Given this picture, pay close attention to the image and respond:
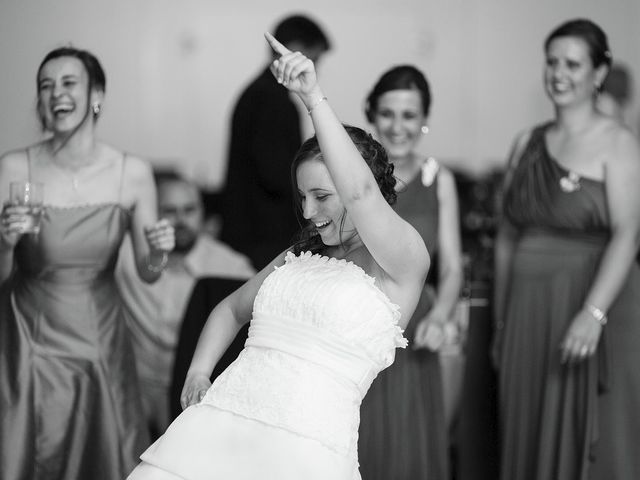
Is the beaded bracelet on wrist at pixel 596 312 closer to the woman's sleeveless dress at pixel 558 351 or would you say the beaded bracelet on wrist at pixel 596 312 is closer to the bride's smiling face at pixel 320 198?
the woman's sleeveless dress at pixel 558 351

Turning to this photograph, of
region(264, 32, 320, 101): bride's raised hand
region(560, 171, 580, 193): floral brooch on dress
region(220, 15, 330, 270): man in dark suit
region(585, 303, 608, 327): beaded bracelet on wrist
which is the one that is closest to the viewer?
region(264, 32, 320, 101): bride's raised hand

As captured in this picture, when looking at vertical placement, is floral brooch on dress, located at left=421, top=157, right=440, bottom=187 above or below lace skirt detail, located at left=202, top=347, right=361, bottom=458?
above

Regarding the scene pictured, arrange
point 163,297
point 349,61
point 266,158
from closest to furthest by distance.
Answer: point 266,158 < point 163,297 < point 349,61

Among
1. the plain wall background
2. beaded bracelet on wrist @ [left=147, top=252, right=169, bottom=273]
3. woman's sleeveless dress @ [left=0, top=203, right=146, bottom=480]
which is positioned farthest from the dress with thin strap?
the plain wall background

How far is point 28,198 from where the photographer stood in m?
2.58

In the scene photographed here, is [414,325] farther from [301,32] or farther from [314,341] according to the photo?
[301,32]

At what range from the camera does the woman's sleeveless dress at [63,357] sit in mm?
2775

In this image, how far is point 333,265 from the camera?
213cm

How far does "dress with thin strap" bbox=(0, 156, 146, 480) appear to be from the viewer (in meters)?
2.78

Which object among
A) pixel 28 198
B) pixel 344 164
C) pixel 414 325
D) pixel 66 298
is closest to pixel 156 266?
pixel 66 298

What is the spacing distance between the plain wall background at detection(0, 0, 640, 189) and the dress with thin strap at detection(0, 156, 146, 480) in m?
3.65

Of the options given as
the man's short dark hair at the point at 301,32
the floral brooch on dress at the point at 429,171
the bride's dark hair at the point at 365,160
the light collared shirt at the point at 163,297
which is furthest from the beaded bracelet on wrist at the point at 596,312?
the man's short dark hair at the point at 301,32

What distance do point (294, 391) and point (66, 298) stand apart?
107 cm

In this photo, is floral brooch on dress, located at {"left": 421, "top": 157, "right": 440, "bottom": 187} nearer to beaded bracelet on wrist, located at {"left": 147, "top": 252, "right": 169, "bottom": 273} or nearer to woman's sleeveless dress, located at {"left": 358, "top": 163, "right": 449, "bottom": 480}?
woman's sleeveless dress, located at {"left": 358, "top": 163, "right": 449, "bottom": 480}
